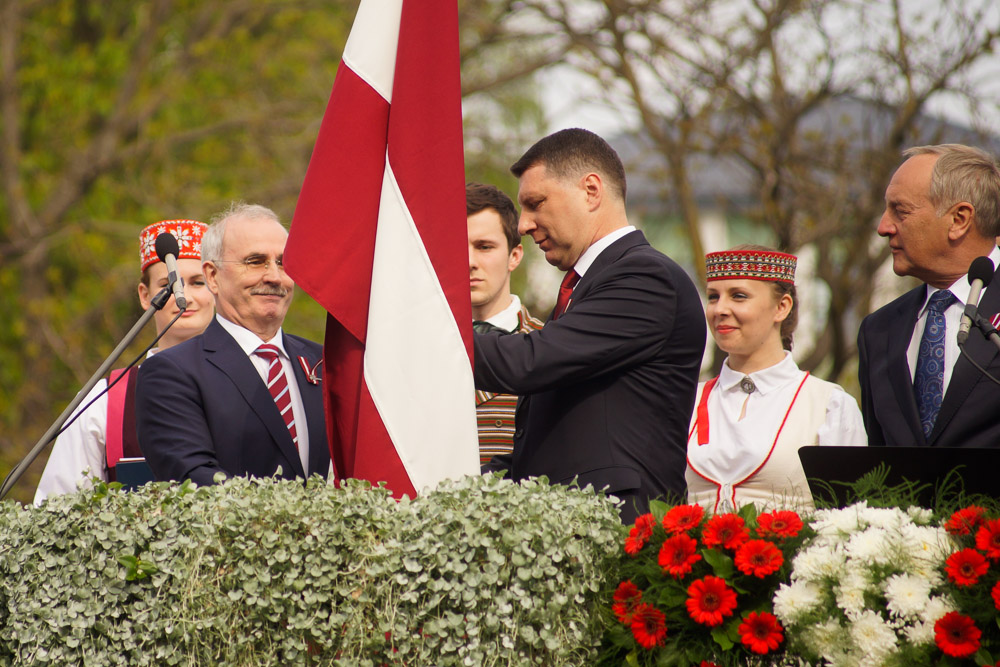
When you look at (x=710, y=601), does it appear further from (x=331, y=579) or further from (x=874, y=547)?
(x=331, y=579)

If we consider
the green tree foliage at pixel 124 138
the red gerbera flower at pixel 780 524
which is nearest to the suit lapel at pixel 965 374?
the red gerbera flower at pixel 780 524

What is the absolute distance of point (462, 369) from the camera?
375 centimetres

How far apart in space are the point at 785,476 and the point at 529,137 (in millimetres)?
10560

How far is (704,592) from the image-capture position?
10.1 ft

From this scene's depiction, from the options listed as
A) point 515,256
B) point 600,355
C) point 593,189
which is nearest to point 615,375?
point 600,355

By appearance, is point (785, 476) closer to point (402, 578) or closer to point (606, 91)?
point (402, 578)

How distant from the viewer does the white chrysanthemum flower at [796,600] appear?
9.72 feet

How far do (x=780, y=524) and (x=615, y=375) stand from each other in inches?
Answer: 34.7

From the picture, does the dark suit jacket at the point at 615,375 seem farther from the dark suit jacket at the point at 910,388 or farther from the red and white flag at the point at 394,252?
the dark suit jacket at the point at 910,388

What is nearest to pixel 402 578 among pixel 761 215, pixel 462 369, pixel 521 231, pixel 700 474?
pixel 462 369

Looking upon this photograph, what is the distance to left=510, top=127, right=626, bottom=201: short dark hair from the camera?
407 centimetres

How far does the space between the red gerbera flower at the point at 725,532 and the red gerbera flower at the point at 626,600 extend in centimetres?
23

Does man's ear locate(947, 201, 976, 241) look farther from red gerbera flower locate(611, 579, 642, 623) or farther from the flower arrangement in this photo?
red gerbera flower locate(611, 579, 642, 623)

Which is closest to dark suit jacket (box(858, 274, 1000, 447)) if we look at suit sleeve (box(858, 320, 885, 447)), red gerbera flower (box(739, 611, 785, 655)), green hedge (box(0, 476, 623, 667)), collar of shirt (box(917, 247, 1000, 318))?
suit sleeve (box(858, 320, 885, 447))
